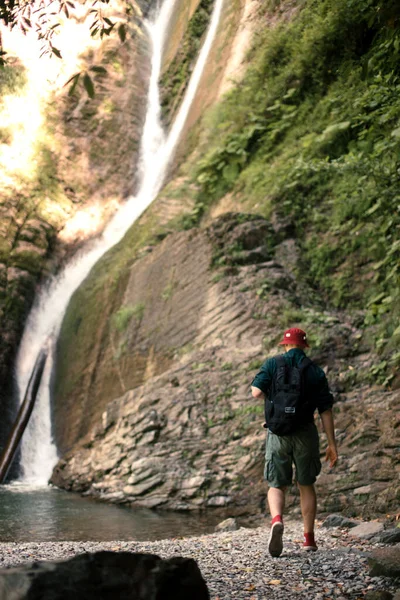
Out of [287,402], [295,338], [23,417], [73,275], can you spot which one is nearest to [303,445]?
[287,402]

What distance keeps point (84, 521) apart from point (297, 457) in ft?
12.8

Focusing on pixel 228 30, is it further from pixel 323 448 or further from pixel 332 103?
pixel 323 448

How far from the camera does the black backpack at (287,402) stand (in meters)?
4.94

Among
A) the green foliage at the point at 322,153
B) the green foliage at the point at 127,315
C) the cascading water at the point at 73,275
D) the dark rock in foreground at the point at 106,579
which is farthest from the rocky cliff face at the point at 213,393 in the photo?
the dark rock in foreground at the point at 106,579

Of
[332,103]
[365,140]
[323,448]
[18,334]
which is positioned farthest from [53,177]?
[323,448]

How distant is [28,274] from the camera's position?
687 inches

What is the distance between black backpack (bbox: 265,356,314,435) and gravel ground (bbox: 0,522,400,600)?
0.90 meters

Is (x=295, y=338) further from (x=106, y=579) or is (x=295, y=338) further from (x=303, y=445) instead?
(x=106, y=579)

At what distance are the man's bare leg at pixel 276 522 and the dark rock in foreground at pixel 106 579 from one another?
5.91 feet

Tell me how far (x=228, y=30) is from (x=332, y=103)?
28.1ft

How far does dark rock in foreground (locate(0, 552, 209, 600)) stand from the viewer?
2.54 m

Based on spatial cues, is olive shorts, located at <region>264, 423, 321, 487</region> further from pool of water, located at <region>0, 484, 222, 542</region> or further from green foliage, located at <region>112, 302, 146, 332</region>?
green foliage, located at <region>112, 302, 146, 332</region>

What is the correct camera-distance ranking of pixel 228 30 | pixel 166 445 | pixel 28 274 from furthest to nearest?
pixel 228 30, pixel 28 274, pixel 166 445

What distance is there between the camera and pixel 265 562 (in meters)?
4.44
